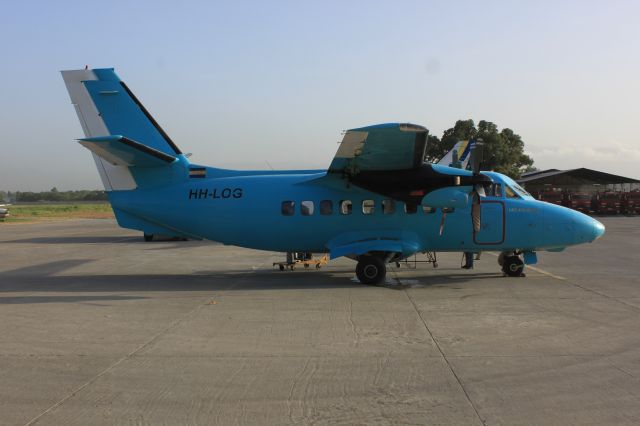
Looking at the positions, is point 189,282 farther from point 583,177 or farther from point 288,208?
point 583,177

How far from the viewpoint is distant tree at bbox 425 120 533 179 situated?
2341 inches

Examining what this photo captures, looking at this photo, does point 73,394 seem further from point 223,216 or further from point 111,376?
point 223,216

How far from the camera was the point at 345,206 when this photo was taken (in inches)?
533

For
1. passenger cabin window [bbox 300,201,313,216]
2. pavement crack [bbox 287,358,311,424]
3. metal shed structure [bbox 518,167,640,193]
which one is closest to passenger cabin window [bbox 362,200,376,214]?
passenger cabin window [bbox 300,201,313,216]

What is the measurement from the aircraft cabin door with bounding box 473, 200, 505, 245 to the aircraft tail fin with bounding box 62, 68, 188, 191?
8572mm

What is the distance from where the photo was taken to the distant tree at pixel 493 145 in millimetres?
59469

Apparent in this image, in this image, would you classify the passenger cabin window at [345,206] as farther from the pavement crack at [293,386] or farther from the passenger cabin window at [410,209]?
the pavement crack at [293,386]

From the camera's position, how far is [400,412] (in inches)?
191

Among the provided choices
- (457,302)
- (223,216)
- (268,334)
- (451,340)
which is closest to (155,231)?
(223,216)

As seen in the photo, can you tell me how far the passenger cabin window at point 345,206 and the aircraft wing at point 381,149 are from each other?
0.86 m

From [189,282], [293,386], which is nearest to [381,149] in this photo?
[189,282]

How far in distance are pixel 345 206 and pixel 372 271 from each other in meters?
1.99

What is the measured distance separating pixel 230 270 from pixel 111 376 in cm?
1023

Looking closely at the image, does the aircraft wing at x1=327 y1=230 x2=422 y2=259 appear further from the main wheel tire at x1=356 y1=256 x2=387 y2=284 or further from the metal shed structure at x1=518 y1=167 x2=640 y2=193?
the metal shed structure at x1=518 y1=167 x2=640 y2=193
